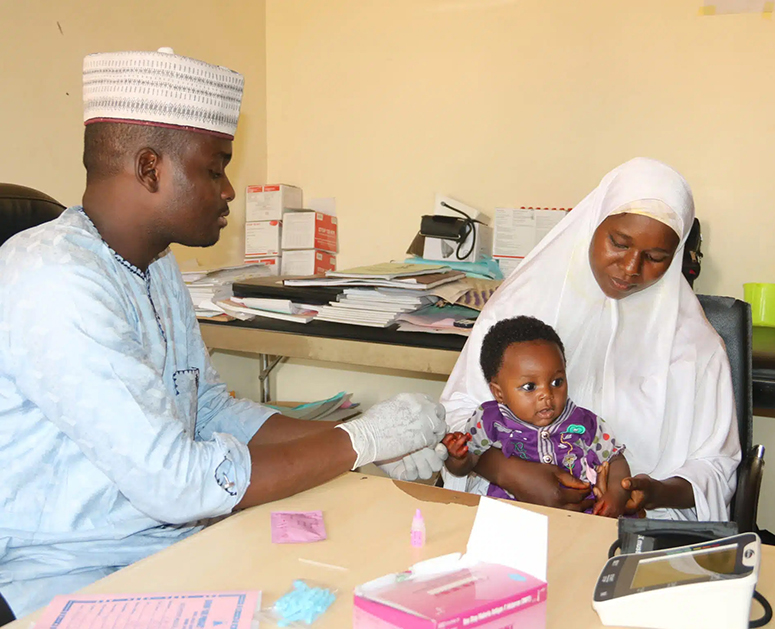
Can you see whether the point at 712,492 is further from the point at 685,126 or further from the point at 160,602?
the point at 685,126

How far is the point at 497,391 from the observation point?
167cm

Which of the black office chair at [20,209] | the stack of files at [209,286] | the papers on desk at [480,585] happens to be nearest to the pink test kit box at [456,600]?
the papers on desk at [480,585]

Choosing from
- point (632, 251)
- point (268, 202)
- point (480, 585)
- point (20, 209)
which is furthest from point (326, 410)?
point (480, 585)

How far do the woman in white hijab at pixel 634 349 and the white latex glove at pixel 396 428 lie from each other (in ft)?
0.86

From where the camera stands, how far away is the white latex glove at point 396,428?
1.29m

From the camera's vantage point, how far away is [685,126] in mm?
2572

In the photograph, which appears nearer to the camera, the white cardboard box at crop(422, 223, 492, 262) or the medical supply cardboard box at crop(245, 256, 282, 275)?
the white cardboard box at crop(422, 223, 492, 262)

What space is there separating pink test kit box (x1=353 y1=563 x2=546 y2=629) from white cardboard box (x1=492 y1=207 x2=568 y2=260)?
77.0 inches

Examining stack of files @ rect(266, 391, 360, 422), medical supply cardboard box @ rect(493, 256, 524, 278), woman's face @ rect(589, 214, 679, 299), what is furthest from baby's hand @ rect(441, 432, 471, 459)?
medical supply cardboard box @ rect(493, 256, 524, 278)

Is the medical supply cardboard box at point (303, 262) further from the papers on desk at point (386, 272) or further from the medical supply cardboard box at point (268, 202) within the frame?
the papers on desk at point (386, 272)

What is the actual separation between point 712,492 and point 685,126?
1.48 meters

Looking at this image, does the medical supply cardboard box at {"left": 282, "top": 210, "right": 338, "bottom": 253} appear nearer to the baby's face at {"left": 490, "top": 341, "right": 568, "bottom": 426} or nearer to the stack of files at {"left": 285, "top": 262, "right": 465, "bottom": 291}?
the stack of files at {"left": 285, "top": 262, "right": 465, "bottom": 291}

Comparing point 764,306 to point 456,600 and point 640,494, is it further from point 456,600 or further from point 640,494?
point 456,600

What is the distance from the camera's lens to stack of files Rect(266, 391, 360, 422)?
2.66 m
